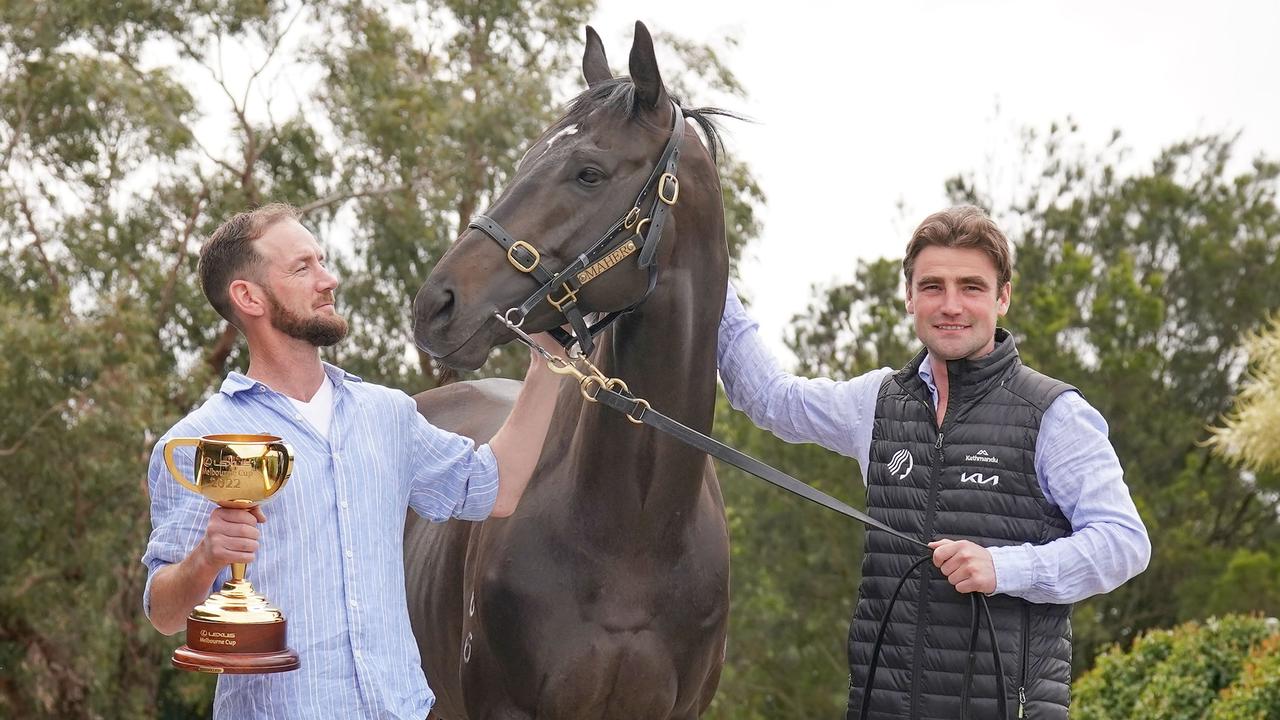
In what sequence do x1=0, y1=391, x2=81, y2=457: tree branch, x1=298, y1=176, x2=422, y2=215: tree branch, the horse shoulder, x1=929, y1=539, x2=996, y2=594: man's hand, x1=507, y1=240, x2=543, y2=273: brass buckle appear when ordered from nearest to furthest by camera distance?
x1=929, y1=539, x2=996, y2=594: man's hand → x1=507, y1=240, x2=543, y2=273: brass buckle → the horse shoulder → x1=0, y1=391, x2=81, y2=457: tree branch → x1=298, y1=176, x2=422, y2=215: tree branch

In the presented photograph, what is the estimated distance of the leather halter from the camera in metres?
2.91

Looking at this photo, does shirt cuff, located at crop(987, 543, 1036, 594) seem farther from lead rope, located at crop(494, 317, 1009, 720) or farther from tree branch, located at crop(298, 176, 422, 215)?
tree branch, located at crop(298, 176, 422, 215)

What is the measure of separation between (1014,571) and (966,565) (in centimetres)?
10

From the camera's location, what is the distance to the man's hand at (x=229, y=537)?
235cm

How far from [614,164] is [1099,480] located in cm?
125

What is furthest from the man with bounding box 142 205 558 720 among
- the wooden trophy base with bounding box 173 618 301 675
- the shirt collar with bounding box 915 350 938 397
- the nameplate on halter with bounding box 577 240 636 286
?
the shirt collar with bounding box 915 350 938 397

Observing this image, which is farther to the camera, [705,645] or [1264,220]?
[1264,220]

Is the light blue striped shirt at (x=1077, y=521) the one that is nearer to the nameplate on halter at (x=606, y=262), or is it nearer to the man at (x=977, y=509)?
the man at (x=977, y=509)

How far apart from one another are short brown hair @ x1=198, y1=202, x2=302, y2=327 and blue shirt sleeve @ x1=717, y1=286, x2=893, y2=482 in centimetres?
115

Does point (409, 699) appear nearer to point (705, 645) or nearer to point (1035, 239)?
point (705, 645)

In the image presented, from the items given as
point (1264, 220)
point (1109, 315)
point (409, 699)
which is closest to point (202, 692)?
point (1109, 315)

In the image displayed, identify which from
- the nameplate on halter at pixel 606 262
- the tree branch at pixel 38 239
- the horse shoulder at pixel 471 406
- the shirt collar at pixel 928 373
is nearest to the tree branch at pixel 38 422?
the tree branch at pixel 38 239

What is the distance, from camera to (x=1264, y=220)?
2123cm

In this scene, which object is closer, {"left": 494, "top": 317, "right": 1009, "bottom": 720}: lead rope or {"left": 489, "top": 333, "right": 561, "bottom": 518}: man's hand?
{"left": 494, "top": 317, "right": 1009, "bottom": 720}: lead rope
